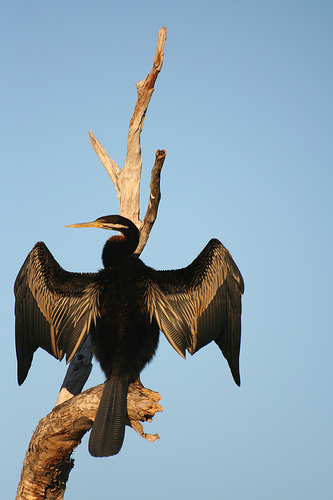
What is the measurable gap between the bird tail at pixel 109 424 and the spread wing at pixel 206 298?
31.9 inches

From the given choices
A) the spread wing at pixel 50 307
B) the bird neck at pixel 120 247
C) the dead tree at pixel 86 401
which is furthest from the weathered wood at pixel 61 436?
the bird neck at pixel 120 247

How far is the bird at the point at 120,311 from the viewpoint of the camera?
4383 mm

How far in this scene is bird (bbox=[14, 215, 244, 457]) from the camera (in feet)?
14.4

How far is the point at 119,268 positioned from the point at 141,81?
7.77 ft

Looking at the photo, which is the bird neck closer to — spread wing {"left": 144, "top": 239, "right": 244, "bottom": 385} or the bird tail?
spread wing {"left": 144, "top": 239, "right": 244, "bottom": 385}

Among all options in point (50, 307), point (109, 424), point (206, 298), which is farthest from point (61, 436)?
point (206, 298)

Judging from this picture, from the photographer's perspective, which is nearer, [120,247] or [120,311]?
[120,311]

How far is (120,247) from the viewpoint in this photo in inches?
208

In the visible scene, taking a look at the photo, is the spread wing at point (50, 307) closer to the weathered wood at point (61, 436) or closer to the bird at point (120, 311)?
the bird at point (120, 311)

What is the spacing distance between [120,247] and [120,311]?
92cm

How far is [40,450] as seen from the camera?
4.63m

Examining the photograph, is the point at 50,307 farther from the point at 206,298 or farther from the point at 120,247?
the point at 206,298

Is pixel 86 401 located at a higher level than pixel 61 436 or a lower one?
higher

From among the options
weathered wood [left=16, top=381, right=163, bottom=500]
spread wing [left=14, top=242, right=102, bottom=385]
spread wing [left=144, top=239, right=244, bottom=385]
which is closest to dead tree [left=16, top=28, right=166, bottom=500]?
weathered wood [left=16, top=381, right=163, bottom=500]
